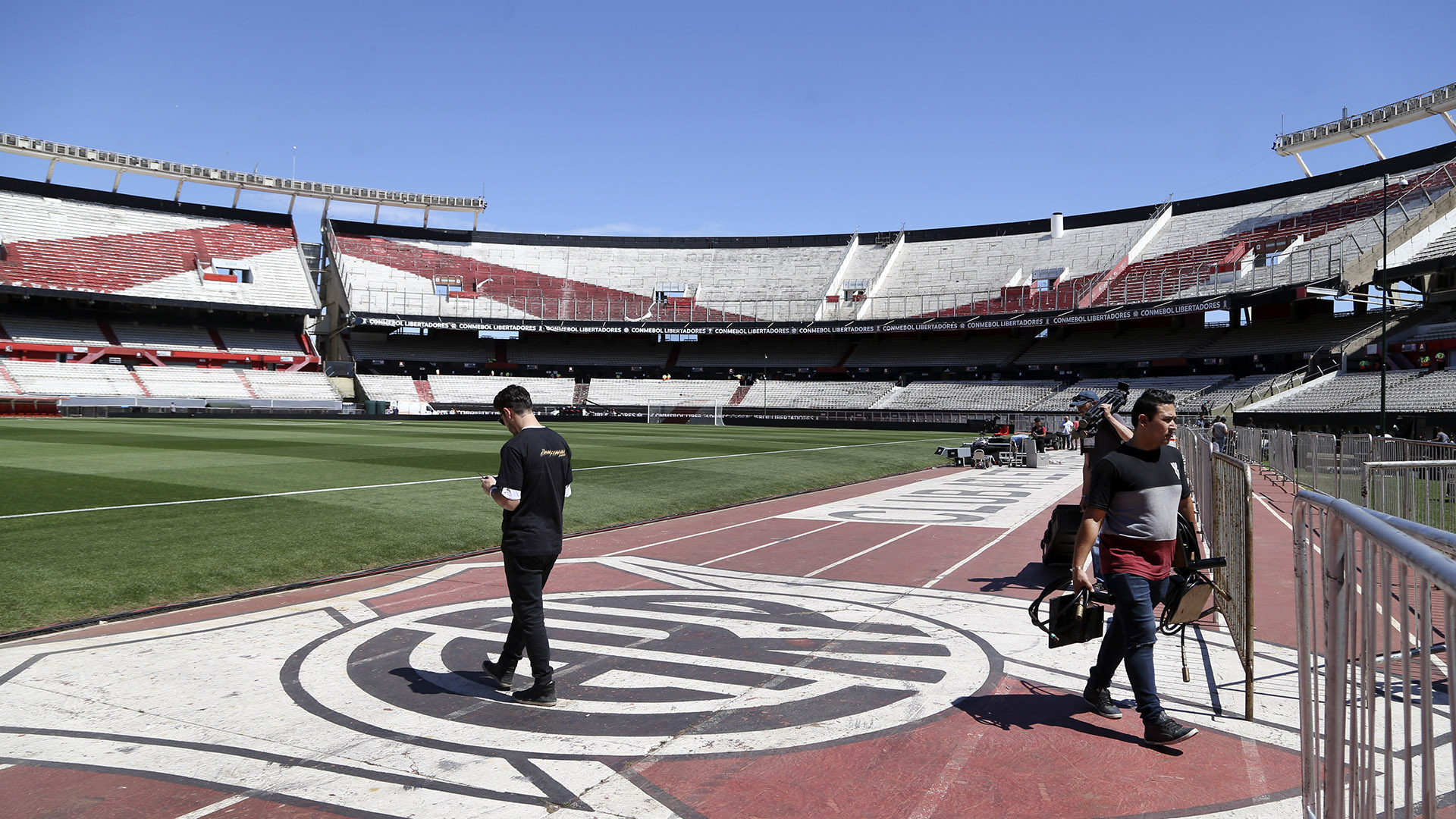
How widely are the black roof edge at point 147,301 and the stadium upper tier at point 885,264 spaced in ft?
14.4

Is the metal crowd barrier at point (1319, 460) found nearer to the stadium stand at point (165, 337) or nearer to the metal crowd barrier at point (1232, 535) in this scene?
the metal crowd barrier at point (1232, 535)

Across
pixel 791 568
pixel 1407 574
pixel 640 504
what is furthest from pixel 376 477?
pixel 1407 574

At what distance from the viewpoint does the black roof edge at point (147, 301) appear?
184ft

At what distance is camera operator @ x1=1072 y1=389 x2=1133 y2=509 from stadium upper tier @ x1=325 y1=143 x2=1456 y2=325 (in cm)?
4864

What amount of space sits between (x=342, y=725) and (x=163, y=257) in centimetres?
7268

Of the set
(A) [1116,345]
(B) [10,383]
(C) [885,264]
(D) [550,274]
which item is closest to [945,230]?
(C) [885,264]

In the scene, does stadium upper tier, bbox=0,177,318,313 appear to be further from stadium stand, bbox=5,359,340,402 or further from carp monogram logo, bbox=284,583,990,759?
carp monogram logo, bbox=284,583,990,759

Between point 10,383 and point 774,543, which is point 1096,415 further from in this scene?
point 10,383

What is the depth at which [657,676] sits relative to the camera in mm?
6328

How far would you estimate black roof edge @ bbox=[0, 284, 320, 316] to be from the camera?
184ft

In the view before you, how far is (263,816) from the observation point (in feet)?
Result: 13.5

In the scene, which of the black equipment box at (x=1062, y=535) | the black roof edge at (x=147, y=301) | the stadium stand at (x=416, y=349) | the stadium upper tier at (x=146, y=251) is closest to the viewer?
the black equipment box at (x=1062, y=535)

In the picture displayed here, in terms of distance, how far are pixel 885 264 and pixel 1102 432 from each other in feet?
226

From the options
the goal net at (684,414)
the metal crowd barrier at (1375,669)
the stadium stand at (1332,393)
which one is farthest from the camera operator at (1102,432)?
the goal net at (684,414)
